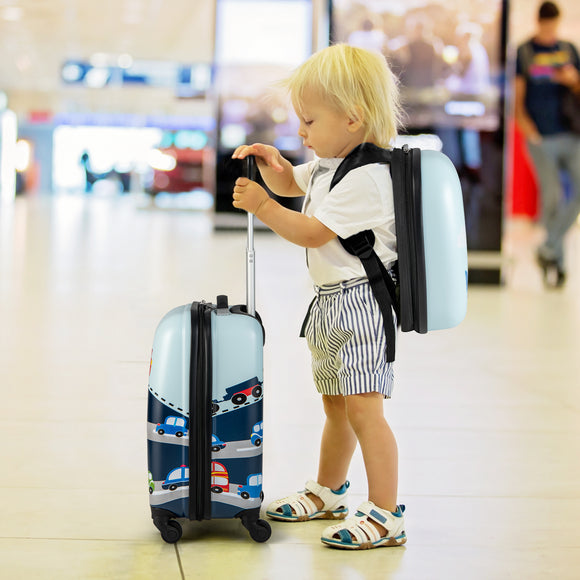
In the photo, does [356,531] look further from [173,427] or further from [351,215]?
[351,215]

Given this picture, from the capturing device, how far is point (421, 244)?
1619 mm

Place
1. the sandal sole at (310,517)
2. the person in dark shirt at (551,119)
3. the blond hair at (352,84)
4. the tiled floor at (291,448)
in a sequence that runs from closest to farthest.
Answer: the tiled floor at (291,448)
the blond hair at (352,84)
the sandal sole at (310,517)
the person in dark shirt at (551,119)

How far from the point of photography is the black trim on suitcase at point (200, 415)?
5.02ft

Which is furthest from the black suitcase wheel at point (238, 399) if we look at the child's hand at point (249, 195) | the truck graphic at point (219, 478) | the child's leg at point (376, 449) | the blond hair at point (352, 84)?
the blond hair at point (352, 84)

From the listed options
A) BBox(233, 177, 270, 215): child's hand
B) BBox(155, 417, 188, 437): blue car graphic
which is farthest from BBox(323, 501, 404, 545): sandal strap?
BBox(233, 177, 270, 215): child's hand

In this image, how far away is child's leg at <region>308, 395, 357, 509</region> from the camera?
177 centimetres

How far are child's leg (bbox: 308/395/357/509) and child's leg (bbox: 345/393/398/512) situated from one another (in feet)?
0.45

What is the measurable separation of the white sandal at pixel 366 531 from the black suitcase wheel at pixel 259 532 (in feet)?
0.34

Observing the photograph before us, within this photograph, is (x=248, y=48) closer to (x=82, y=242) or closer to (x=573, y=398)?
(x=82, y=242)

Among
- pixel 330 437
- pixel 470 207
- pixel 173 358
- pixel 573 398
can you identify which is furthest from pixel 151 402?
pixel 470 207

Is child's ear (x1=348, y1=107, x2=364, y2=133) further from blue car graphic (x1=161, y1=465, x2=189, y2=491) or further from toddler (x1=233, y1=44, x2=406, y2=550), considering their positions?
blue car graphic (x1=161, y1=465, x2=189, y2=491)

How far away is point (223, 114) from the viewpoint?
11359mm

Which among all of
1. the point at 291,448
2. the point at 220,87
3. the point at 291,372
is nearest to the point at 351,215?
the point at 291,448

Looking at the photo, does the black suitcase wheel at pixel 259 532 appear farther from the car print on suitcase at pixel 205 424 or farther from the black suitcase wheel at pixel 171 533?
the black suitcase wheel at pixel 171 533
